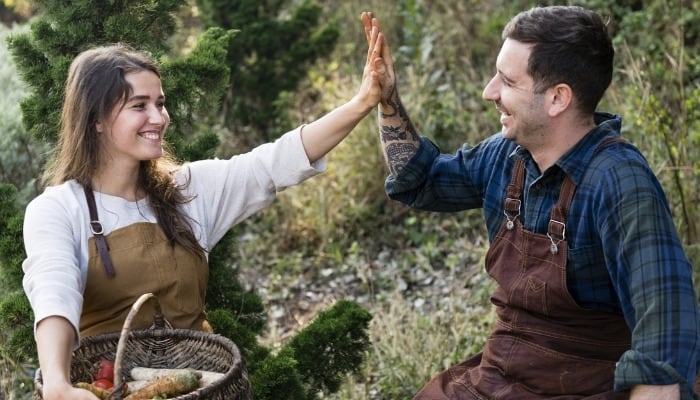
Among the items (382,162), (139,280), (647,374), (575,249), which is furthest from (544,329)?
(382,162)

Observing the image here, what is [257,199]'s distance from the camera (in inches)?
126

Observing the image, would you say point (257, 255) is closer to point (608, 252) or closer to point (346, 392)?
point (346, 392)

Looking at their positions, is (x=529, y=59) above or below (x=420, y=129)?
above

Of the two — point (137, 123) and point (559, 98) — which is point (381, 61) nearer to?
point (559, 98)

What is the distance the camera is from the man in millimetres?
2477

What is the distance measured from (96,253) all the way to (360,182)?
3.18 meters

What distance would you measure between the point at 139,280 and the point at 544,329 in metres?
1.19

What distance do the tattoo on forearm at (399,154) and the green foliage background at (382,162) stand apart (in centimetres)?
71

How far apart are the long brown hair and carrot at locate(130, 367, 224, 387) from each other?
1.40 ft

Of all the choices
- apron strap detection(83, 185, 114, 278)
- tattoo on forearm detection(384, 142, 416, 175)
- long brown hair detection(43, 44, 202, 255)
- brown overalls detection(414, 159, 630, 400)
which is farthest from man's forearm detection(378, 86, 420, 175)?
apron strap detection(83, 185, 114, 278)

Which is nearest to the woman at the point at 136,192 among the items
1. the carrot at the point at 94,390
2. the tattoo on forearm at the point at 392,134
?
the tattoo on forearm at the point at 392,134

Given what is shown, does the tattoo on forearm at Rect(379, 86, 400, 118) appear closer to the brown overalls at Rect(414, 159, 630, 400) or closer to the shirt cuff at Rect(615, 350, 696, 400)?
the brown overalls at Rect(414, 159, 630, 400)

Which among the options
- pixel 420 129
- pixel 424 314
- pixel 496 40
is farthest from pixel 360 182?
pixel 496 40

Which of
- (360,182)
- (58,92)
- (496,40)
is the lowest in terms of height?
(360,182)
